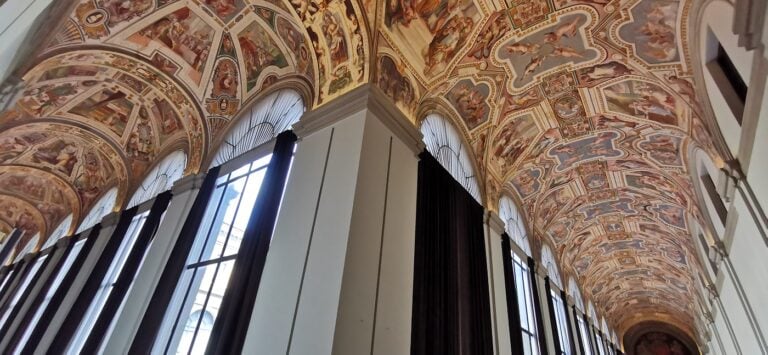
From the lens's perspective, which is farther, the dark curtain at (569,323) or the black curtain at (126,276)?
the dark curtain at (569,323)

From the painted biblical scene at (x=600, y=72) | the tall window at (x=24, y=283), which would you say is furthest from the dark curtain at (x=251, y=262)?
the tall window at (x=24, y=283)

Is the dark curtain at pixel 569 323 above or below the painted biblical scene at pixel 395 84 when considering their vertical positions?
below

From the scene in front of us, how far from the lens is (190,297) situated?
6.16 metres

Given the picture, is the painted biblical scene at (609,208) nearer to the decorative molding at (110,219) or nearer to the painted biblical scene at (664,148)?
the painted biblical scene at (664,148)

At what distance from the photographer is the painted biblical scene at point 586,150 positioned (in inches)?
383

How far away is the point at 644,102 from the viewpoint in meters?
8.23

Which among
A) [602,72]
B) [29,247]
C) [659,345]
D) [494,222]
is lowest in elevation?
[494,222]

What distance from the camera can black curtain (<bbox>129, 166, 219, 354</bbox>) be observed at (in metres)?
5.71

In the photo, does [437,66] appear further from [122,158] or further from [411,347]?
[122,158]

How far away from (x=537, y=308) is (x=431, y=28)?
7.46m

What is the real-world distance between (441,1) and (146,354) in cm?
700

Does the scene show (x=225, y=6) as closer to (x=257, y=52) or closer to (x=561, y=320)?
(x=257, y=52)

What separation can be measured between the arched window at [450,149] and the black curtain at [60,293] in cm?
883

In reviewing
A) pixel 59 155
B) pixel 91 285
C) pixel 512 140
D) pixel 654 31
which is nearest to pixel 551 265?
pixel 512 140
